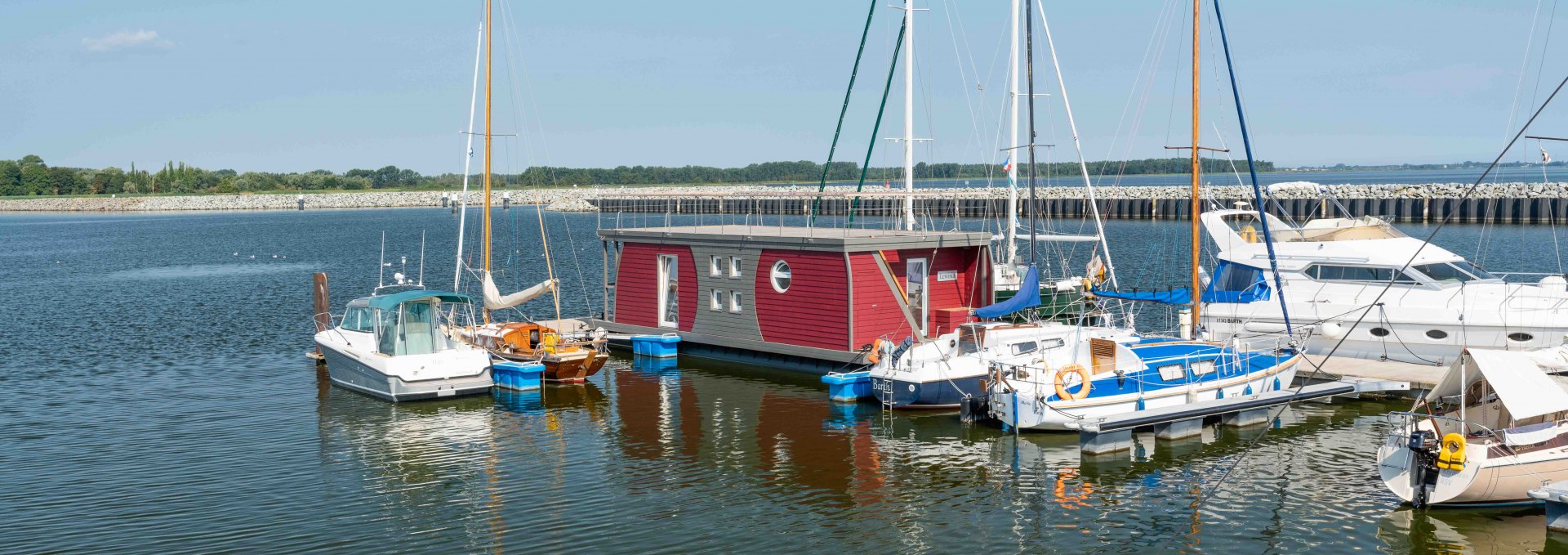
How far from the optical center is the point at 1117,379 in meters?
19.6

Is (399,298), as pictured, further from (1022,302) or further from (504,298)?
(1022,302)

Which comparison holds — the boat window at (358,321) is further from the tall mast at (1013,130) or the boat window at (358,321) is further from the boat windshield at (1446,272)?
the boat windshield at (1446,272)

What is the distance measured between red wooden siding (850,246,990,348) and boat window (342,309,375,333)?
31.1ft

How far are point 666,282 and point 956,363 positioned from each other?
30.8 feet

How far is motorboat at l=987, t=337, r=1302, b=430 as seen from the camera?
19391mm

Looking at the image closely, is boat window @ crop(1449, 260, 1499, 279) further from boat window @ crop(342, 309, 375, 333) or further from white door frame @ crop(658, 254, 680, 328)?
boat window @ crop(342, 309, 375, 333)

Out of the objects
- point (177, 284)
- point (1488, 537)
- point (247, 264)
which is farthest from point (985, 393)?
point (247, 264)

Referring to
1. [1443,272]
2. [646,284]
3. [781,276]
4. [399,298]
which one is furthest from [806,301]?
[1443,272]

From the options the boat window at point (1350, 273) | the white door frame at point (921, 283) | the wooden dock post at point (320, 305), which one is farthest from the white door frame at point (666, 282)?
the boat window at point (1350, 273)

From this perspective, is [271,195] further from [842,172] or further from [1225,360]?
[1225,360]

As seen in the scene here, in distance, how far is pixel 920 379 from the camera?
21.4 meters

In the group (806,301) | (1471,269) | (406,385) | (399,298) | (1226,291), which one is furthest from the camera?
(1226,291)

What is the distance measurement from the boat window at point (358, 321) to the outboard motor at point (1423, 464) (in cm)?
1799

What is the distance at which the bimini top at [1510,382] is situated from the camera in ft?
49.7
